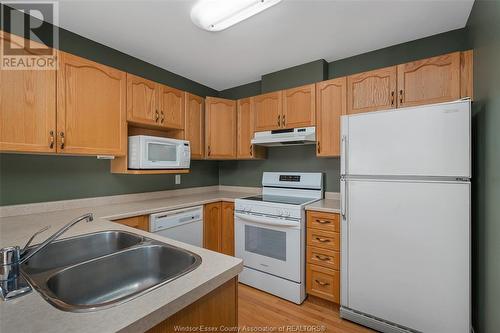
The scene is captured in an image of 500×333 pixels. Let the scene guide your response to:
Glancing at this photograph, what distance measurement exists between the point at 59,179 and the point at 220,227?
5.33 ft

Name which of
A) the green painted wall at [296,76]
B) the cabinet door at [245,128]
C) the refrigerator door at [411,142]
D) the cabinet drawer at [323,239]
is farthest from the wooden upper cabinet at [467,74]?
the cabinet door at [245,128]

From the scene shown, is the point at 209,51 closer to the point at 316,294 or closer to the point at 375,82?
the point at 375,82

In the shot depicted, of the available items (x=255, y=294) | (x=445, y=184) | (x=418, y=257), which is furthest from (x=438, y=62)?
(x=255, y=294)

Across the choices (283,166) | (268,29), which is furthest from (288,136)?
(268,29)

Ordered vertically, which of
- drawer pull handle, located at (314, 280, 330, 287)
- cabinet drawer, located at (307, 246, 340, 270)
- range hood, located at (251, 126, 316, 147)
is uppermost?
range hood, located at (251, 126, 316, 147)

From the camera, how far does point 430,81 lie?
1.90 metres

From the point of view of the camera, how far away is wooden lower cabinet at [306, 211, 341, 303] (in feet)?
6.58

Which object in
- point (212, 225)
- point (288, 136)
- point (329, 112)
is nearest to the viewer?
point (329, 112)

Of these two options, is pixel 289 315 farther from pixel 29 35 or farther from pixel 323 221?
pixel 29 35

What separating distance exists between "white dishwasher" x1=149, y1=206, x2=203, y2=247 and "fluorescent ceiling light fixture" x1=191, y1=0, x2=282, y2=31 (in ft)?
5.41

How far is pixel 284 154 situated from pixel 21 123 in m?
2.46

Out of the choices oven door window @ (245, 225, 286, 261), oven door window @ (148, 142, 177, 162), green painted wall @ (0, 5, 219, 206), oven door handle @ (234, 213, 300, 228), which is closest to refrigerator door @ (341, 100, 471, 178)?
oven door handle @ (234, 213, 300, 228)

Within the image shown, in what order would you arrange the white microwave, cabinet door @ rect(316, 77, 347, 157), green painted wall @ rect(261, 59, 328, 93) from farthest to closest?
green painted wall @ rect(261, 59, 328, 93) < cabinet door @ rect(316, 77, 347, 157) < the white microwave

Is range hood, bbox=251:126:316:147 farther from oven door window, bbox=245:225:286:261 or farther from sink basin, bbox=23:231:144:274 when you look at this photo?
sink basin, bbox=23:231:144:274
